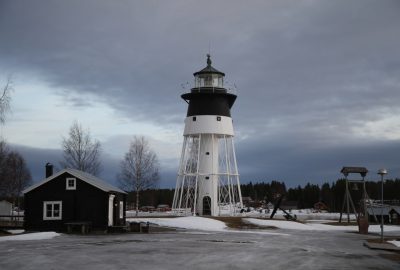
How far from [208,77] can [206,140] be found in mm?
6220

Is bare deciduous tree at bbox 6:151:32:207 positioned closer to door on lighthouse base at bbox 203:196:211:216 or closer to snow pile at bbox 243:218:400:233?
door on lighthouse base at bbox 203:196:211:216

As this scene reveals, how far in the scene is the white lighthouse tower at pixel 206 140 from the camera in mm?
54656

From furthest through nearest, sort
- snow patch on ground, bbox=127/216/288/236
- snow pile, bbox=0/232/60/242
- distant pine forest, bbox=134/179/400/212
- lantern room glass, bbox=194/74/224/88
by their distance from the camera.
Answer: distant pine forest, bbox=134/179/400/212 → lantern room glass, bbox=194/74/224/88 → snow patch on ground, bbox=127/216/288/236 → snow pile, bbox=0/232/60/242

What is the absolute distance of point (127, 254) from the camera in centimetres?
2116

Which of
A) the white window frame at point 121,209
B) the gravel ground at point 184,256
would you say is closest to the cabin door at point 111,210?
the white window frame at point 121,209

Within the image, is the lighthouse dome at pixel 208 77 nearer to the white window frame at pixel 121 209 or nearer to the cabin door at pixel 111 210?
the white window frame at pixel 121 209

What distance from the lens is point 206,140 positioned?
183 feet

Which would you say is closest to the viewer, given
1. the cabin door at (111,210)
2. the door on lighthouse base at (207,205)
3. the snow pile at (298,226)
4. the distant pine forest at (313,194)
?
the cabin door at (111,210)

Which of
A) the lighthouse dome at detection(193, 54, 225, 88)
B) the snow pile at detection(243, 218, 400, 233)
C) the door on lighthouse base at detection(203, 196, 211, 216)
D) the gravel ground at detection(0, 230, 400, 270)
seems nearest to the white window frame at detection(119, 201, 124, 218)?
the snow pile at detection(243, 218, 400, 233)

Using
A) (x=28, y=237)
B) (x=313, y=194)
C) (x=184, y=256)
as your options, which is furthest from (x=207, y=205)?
(x=313, y=194)

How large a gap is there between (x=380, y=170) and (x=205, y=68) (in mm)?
30921

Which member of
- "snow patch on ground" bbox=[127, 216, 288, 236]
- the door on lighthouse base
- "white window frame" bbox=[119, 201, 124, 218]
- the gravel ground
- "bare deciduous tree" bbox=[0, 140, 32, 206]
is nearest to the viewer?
the gravel ground

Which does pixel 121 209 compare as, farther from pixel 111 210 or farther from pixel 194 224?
pixel 194 224

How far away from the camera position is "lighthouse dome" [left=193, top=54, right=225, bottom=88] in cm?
5619
